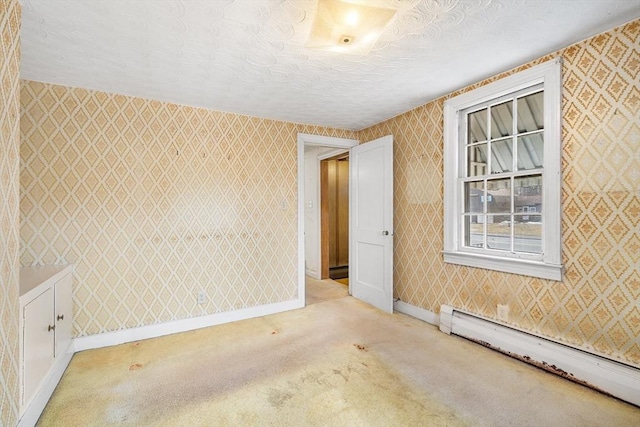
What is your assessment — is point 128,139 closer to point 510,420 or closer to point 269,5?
point 269,5

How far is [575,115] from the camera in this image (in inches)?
85.2

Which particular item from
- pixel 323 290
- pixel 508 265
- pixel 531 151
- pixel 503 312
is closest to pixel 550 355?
pixel 503 312

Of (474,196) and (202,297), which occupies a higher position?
(474,196)

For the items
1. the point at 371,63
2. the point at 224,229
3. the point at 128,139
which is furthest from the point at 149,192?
the point at 371,63

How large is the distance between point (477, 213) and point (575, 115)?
1.08 meters

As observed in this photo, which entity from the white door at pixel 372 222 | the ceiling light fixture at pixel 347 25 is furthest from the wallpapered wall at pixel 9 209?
the white door at pixel 372 222

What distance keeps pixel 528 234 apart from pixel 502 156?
72cm

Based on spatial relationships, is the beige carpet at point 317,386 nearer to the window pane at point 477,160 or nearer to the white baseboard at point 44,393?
the white baseboard at point 44,393

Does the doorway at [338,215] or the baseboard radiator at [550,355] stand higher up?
the doorway at [338,215]

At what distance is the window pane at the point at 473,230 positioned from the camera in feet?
9.62

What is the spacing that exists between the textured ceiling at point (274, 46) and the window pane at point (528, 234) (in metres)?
1.26

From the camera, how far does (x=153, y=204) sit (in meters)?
3.06

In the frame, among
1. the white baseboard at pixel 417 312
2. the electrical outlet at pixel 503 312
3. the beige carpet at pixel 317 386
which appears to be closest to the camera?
the beige carpet at pixel 317 386

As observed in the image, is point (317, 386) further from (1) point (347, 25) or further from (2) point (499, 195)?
(1) point (347, 25)
